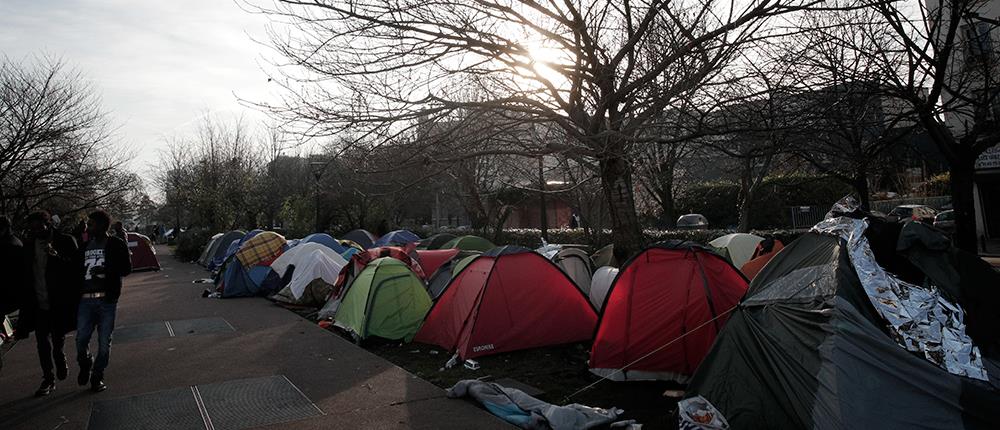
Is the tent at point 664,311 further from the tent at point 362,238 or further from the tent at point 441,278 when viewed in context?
the tent at point 362,238

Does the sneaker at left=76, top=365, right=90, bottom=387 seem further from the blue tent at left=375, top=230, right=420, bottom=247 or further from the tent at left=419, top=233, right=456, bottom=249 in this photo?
the blue tent at left=375, top=230, right=420, bottom=247

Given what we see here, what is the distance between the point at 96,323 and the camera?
21.6 feet

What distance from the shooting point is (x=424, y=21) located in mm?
7988

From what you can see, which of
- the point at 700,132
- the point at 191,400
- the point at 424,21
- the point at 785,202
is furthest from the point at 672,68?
the point at 785,202

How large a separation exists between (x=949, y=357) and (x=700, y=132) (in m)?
3.70

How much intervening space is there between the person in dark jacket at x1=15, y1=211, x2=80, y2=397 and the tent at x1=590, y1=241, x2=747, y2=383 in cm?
559

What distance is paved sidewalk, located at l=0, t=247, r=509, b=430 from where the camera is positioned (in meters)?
5.73

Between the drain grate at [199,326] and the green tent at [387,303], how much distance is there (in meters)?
2.19

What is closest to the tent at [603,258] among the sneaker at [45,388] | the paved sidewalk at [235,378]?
the paved sidewalk at [235,378]

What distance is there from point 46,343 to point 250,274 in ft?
30.7

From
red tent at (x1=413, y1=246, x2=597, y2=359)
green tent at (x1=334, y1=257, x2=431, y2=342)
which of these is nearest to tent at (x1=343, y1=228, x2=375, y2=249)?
green tent at (x1=334, y1=257, x2=431, y2=342)

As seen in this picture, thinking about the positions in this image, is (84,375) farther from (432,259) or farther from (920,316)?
(920,316)

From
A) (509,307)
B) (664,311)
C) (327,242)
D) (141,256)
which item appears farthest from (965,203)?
(141,256)

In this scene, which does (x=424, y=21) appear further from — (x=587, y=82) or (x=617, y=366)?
(x=617, y=366)
